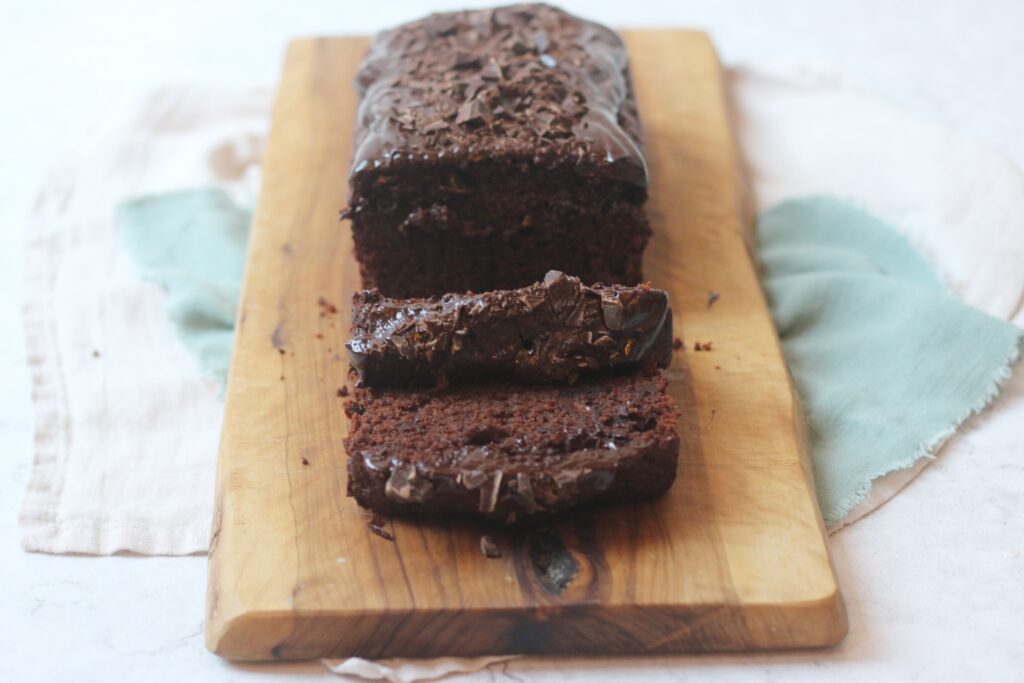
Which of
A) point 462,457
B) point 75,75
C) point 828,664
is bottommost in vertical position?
point 75,75

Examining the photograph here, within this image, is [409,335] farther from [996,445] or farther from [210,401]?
[996,445]

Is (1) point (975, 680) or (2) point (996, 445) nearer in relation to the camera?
(1) point (975, 680)

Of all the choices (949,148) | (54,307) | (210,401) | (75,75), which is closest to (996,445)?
(949,148)

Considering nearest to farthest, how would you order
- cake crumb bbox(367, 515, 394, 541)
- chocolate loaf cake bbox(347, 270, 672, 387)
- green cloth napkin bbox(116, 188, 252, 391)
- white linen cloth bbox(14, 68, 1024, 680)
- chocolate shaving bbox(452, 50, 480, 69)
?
cake crumb bbox(367, 515, 394, 541) < chocolate loaf cake bbox(347, 270, 672, 387) < white linen cloth bbox(14, 68, 1024, 680) < green cloth napkin bbox(116, 188, 252, 391) < chocolate shaving bbox(452, 50, 480, 69)

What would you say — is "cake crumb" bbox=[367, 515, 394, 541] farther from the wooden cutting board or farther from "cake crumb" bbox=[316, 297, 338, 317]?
"cake crumb" bbox=[316, 297, 338, 317]

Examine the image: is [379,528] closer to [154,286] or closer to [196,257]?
[154,286]

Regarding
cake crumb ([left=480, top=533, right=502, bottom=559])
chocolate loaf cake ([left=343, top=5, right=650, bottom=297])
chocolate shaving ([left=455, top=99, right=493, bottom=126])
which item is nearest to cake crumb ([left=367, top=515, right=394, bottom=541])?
cake crumb ([left=480, top=533, right=502, bottom=559])

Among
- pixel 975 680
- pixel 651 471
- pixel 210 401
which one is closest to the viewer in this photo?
pixel 975 680
